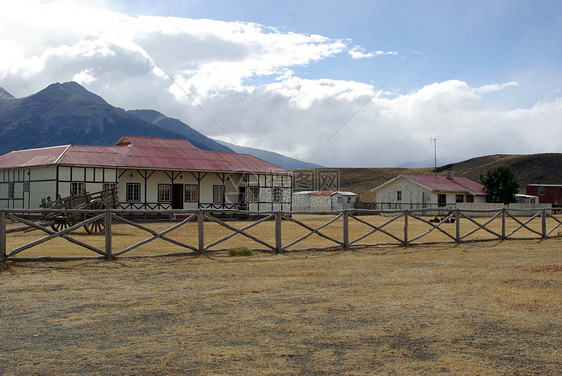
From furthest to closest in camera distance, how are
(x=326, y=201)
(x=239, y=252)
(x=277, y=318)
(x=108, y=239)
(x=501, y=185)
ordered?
(x=326, y=201) → (x=501, y=185) → (x=239, y=252) → (x=108, y=239) → (x=277, y=318)

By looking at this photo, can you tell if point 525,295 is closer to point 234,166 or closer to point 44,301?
point 44,301

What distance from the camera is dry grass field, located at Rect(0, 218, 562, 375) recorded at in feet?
15.6

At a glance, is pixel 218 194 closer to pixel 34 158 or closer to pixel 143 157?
pixel 143 157

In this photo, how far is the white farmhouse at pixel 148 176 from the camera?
30.3 metres

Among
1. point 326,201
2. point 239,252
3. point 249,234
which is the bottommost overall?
point 239,252

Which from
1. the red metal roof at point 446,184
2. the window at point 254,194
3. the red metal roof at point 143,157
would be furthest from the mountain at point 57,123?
the window at point 254,194


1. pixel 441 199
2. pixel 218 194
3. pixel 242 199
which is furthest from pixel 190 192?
pixel 441 199

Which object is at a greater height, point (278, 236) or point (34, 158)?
point (34, 158)

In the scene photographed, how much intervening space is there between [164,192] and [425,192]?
25.0m

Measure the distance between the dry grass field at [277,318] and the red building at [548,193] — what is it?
173 ft

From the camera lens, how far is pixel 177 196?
Result: 34562mm

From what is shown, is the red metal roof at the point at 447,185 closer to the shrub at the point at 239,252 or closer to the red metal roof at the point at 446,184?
the red metal roof at the point at 446,184

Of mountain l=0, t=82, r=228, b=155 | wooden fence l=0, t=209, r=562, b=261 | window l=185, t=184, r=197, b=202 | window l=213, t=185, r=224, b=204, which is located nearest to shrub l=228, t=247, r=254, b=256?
wooden fence l=0, t=209, r=562, b=261

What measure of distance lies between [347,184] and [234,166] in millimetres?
60488
